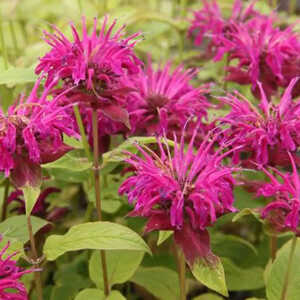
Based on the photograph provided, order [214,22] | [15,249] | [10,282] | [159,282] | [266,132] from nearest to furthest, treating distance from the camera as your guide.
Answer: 1. [10,282]
2. [15,249]
3. [266,132]
4. [159,282]
5. [214,22]

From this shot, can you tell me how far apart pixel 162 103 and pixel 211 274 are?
19.8 inches

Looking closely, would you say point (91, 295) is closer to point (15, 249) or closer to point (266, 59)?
point (15, 249)

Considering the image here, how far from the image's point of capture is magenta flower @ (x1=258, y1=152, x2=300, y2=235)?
95cm

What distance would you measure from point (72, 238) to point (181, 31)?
97cm

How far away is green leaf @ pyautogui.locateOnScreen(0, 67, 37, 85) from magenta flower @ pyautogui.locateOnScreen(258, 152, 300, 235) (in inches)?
19.9

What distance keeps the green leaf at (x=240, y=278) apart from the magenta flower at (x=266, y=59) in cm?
42

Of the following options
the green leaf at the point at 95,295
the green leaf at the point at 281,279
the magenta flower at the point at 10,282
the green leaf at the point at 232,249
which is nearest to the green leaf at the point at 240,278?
the green leaf at the point at 232,249

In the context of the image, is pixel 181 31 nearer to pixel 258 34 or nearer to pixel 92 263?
pixel 258 34

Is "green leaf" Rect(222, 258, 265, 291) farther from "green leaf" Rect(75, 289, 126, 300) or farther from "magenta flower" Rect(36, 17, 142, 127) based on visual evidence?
"magenta flower" Rect(36, 17, 142, 127)

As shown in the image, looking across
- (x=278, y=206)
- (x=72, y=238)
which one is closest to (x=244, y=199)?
(x=278, y=206)

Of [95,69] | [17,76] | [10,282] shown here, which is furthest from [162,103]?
[10,282]

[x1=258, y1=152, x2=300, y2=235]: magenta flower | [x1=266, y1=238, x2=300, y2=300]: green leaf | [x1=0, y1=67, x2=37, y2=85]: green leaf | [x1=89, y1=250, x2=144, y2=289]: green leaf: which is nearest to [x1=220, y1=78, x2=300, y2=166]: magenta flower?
[x1=258, y1=152, x2=300, y2=235]: magenta flower

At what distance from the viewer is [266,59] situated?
1370mm

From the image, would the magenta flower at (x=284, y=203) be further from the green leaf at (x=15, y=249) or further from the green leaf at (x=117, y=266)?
the green leaf at (x=15, y=249)
